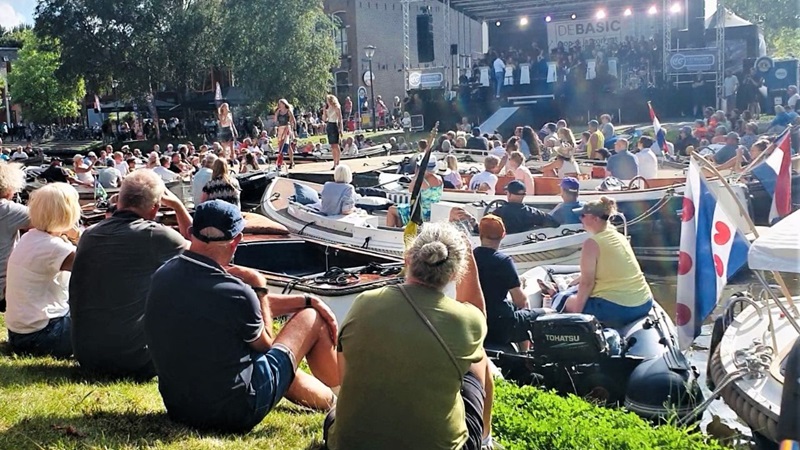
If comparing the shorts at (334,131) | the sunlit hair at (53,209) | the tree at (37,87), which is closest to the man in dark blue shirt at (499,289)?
the sunlit hair at (53,209)

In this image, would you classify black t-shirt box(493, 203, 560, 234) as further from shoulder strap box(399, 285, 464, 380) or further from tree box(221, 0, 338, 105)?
tree box(221, 0, 338, 105)

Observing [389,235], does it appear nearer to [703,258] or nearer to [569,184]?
[569,184]

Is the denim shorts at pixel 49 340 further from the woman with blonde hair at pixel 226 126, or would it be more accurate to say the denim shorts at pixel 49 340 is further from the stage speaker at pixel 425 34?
the stage speaker at pixel 425 34

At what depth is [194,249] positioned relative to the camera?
3.66 metres

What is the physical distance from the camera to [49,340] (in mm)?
5035

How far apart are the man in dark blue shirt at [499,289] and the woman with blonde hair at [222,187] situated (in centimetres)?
361

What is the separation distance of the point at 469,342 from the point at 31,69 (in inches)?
2520

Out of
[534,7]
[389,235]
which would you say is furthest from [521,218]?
[534,7]

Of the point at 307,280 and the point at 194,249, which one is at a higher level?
the point at 194,249

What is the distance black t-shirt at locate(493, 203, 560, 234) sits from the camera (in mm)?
9648

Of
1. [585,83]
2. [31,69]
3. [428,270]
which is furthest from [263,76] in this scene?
[428,270]

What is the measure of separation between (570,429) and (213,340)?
1.81 metres

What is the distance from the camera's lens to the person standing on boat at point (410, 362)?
3.12 metres

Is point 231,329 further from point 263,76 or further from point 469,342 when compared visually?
point 263,76
